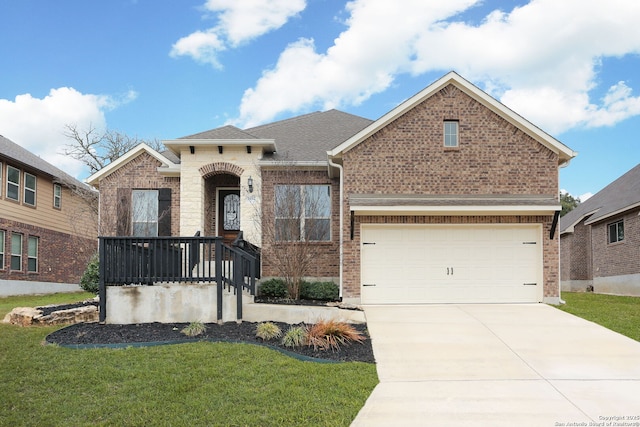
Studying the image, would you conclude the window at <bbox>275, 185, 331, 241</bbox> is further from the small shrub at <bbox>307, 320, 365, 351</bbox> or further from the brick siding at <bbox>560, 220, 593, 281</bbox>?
the brick siding at <bbox>560, 220, 593, 281</bbox>

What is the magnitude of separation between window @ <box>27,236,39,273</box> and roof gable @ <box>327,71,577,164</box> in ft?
51.9

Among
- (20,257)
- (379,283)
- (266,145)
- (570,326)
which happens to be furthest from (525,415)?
(20,257)

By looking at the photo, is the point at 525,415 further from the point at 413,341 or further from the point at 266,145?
the point at 266,145

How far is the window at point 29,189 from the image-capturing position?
2305 centimetres

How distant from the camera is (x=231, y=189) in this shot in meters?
16.4

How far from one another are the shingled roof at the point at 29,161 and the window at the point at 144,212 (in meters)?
7.75

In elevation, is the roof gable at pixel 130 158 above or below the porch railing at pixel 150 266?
above

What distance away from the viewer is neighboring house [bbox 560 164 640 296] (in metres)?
20.2

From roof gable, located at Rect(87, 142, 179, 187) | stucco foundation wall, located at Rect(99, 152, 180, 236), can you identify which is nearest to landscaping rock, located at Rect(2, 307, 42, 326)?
stucco foundation wall, located at Rect(99, 152, 180, 236)

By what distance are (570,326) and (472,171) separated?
4622mm

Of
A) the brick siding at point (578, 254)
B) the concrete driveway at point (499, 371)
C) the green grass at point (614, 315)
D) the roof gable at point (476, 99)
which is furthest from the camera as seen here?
the brick siding at point (578, 254)

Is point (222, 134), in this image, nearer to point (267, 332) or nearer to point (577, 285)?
point (267, 332)

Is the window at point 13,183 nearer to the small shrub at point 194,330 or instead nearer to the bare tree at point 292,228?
the bare tree at point 292,228

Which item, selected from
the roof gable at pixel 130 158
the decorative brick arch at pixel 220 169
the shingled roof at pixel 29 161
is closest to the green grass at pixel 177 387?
the decorative brick arch at pixel 220 169
